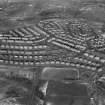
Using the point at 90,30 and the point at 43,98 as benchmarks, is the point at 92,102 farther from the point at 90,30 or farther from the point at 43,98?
the point at 90,30

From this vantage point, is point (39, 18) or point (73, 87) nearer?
point (73, 87)

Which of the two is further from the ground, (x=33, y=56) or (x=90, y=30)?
(x=90, y=30)

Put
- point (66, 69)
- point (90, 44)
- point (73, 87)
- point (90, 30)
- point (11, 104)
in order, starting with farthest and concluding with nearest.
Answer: point (90, 30) < point (90, 44) < point (66, 69) < point (73, 87) < point (11, 104)

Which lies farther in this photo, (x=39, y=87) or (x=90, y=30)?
(x=90, y=30)

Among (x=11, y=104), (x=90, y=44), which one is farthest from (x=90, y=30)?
(x=11, y=104)

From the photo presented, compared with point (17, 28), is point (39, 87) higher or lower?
lower

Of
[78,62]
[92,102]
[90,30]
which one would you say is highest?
[90,30]

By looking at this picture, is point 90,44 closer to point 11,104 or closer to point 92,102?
point 92,102

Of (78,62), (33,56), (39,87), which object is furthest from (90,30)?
(39,87)

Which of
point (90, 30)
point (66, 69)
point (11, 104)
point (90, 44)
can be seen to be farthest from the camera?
point (90, 30)
